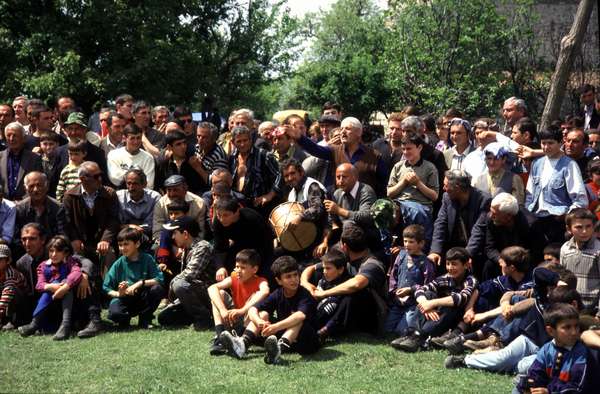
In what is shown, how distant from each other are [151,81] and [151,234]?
597 inches

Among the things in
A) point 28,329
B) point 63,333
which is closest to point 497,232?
point 63,333

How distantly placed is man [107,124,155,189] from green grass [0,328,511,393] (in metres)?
2.49

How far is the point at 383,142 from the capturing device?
959 centimetres

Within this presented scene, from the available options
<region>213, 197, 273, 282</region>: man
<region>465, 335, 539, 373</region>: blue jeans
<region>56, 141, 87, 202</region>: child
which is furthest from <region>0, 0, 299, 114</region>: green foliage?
<region>465, 335, 539, 373</region>: blue jeans

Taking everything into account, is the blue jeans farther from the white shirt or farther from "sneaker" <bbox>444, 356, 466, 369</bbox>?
the white shirt

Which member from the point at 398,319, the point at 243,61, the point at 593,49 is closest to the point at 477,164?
the point at 398,319

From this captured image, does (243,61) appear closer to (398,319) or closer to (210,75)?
(210,75)

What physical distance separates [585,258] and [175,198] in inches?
176

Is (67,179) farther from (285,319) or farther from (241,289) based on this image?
(285,319)

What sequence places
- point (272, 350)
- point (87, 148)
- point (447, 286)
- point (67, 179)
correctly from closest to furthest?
point (272, 350)
point (447, 286)
point (67, 179)
point (87, 148)

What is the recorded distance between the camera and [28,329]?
26.6 ft

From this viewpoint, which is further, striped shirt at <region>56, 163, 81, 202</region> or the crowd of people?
striped shirt at <region>56, 163, 81, 202</region>

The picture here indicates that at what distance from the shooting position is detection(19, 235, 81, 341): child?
814 cm

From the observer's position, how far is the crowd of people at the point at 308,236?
7.21 metres
